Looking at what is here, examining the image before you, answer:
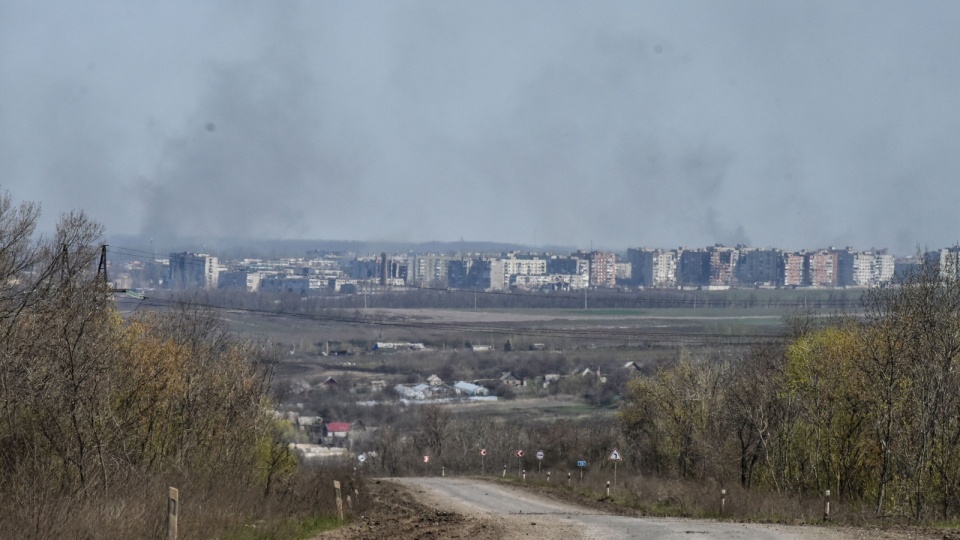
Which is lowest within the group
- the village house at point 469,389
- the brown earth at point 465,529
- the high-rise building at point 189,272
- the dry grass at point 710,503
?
the village house at point 469,389

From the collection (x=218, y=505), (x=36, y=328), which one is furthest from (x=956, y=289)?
(x=36, y=328)

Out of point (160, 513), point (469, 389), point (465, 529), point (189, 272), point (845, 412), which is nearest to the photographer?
point (160, 513)

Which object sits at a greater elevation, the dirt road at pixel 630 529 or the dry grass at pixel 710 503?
the dirt road at pixel 630 529

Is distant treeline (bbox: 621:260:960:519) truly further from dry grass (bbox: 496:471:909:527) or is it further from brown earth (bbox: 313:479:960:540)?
brown earth (bbox: 313:479:960:540)

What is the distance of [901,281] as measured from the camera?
3416 centimetres

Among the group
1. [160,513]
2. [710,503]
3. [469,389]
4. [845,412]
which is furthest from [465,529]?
[469,389]

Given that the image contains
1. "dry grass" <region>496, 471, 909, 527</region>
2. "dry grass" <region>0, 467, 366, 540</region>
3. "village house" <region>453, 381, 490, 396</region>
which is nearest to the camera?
"dry grass" <region>0, 467, 366, 540</region>

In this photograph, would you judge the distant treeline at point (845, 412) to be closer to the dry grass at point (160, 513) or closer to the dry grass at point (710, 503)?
the dry grass at point (710, 503)

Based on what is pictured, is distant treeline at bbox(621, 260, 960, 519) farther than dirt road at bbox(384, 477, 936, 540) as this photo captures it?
Yes

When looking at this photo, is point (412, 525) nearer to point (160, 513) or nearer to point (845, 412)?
point (160, 513)

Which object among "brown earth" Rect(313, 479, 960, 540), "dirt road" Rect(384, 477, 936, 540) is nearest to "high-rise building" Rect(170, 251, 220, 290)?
"brown earth" Rect(313, 479, 960, 540)

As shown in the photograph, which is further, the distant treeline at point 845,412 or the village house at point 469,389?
the village house at point 469,389

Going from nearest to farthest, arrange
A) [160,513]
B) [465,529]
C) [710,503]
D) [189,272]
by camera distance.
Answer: [160,513] < [465,529] < [710,503] < [189,272]

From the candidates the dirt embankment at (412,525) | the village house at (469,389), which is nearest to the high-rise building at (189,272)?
the village house at (469,389)
